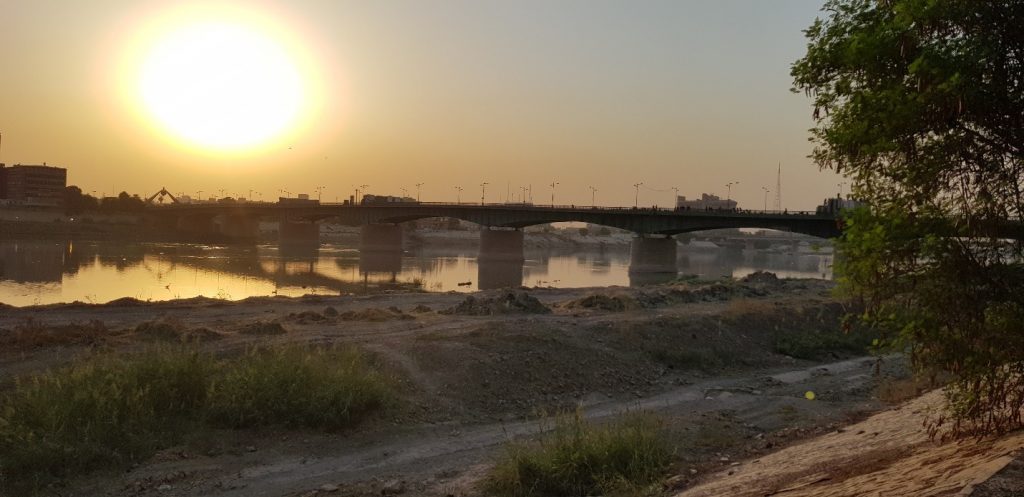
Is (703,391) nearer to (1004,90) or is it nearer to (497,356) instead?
(497,356)

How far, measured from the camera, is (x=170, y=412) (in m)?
11.6

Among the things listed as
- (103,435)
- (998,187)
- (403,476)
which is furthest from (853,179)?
(103,435)

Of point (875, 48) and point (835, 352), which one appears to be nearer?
point (875, 48)

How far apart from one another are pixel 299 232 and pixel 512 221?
4734cm

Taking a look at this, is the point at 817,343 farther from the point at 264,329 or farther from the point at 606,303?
the point at 264,329

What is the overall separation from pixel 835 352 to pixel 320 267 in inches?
2232

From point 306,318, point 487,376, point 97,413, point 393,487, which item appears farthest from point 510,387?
point 306,318

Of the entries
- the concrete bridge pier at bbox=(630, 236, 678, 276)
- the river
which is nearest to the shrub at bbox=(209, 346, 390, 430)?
the river

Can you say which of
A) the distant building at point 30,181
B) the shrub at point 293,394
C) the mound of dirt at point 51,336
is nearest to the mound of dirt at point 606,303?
the shrub at point 293,394

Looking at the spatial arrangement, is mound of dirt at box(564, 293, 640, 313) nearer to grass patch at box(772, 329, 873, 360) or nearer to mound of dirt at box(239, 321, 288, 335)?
grass patch at box(772, 329, 873, 360)

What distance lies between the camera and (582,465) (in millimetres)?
9336

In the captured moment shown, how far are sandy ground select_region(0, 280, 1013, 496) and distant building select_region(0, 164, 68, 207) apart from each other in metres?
195

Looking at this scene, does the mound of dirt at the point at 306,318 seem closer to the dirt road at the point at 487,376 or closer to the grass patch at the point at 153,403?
the dirt road at the point at 487,376

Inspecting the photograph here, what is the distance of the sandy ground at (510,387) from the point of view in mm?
9789
